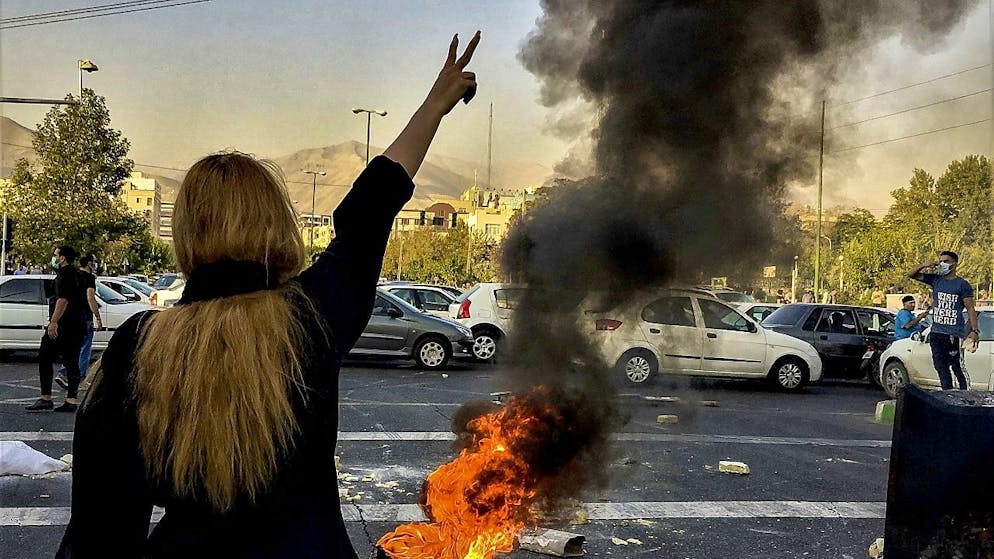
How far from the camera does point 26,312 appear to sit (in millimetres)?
13664

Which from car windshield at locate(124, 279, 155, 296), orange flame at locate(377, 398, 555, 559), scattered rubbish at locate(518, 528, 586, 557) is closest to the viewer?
orange flame at locate(377, 398, 555, 559)

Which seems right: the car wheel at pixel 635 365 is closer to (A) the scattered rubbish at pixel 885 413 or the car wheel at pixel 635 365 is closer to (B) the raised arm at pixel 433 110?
(A) the scattered rubbish at pixel 885 413

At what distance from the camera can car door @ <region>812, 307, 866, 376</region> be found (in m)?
15.5

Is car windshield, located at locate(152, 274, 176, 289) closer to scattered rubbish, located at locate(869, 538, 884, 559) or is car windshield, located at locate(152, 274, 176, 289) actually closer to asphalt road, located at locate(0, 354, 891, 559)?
asphalt road, located at locate(0, 354, 891, 559)

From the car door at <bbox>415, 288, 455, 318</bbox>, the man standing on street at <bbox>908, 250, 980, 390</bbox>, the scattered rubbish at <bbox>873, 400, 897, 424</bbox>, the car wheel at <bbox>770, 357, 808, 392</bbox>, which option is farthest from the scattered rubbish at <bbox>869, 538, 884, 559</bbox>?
the car door at <bbox>415, 288, 455, 318</bbox>

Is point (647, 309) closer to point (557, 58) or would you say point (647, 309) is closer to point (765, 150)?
point (765, 150)

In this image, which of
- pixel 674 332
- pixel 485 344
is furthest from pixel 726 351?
pixel 485 344

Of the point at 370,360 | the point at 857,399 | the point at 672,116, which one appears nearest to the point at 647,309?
the point at 672,116

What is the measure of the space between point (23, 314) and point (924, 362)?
14356mm

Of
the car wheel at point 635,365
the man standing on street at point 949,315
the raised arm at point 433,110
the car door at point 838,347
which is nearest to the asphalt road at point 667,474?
the car wheel at point 635,365

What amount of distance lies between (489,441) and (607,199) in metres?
1.97

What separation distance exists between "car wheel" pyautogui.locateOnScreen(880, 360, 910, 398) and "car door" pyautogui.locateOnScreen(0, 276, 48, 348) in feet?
45.0

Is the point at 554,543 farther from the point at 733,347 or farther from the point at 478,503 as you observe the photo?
the point at 733,347

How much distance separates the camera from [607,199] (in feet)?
19.7
